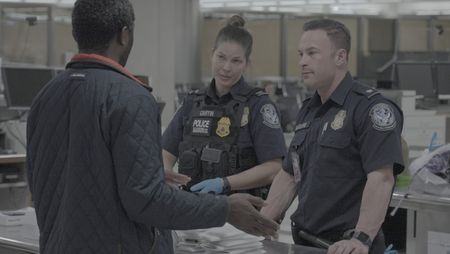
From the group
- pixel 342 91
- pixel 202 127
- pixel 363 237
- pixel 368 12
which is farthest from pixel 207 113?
pixel 368 12

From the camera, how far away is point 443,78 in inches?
342

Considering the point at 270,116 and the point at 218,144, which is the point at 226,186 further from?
the point at 270,116

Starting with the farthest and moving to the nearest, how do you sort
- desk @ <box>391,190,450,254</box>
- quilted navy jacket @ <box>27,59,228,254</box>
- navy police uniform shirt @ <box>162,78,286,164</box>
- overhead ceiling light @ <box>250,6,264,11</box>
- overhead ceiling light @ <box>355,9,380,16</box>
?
1. overhead ceiling light @ <box>355,9,380,16</box>
2. overhead ceiling light @ <box>250,6,264,11</box>
3. desk @ <box>391,190,450,254</box>
4. navy police uniform shirt @ <box>162,78,286,164</box>
5. quilted navy jacket @ <box>27,59,228,254</box>

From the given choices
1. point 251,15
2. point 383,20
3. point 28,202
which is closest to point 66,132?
point 28,202

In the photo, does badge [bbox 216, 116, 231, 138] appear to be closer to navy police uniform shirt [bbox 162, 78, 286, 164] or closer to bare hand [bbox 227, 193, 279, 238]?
navy police uniform shirt [bbox 162, 78, 286, 164]

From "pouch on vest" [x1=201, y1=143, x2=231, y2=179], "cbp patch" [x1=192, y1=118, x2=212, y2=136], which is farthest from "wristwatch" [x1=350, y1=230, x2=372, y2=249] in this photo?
"cbp patch" [x1=192, y1=118, x2=212, y2=136]

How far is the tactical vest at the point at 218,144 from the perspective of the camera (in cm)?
299

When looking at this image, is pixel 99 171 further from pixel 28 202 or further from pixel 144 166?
pixel 28 202

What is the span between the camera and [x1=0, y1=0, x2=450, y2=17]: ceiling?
1415cm

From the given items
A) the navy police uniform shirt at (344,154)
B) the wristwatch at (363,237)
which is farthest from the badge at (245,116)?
the wristwatch at (363,237)

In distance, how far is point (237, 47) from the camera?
2.99m

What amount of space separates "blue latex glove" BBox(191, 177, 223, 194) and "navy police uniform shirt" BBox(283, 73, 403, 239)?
1.03 feet

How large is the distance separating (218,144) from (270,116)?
0.23 m

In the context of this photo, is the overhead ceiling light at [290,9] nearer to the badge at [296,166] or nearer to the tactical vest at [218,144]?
the tactical vest at [218,144]
